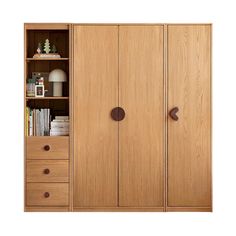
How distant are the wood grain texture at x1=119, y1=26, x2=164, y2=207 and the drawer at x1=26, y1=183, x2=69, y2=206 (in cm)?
65

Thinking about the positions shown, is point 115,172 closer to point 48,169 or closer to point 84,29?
point 48,169

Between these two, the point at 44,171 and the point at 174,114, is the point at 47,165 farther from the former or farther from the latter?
the point at 174,114

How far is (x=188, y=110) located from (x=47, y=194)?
1.70 meters

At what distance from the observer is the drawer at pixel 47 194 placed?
249 inches

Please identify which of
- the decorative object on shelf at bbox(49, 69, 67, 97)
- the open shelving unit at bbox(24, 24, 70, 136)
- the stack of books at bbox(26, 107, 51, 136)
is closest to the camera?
the stack of books at bbox(26, 107, 51, 136)

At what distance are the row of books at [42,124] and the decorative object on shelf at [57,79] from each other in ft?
0.91

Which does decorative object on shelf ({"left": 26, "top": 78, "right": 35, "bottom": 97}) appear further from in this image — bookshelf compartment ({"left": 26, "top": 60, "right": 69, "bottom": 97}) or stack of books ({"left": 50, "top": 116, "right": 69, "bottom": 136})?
stack of books ({"left": 50, "top": 116, "right": 69, "bottom": 136})

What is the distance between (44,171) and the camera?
6.34 m

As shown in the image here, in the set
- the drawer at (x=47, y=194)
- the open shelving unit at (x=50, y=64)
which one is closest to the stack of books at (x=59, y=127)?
the open shelving unit at (x=50, y=64)

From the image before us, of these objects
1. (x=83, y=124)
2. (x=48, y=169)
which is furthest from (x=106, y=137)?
(x=48, y=169)

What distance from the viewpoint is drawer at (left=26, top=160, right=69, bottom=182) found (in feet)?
20.7

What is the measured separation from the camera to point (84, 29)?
6.29 metres

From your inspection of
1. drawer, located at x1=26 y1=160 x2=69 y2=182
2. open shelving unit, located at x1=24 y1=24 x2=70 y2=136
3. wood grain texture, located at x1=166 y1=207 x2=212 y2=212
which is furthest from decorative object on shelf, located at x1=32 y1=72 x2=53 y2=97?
wood grain texture, located at x1=166 y1=207 x2=212 y2=212

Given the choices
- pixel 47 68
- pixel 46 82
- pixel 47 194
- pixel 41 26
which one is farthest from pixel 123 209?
pixel 41 26
